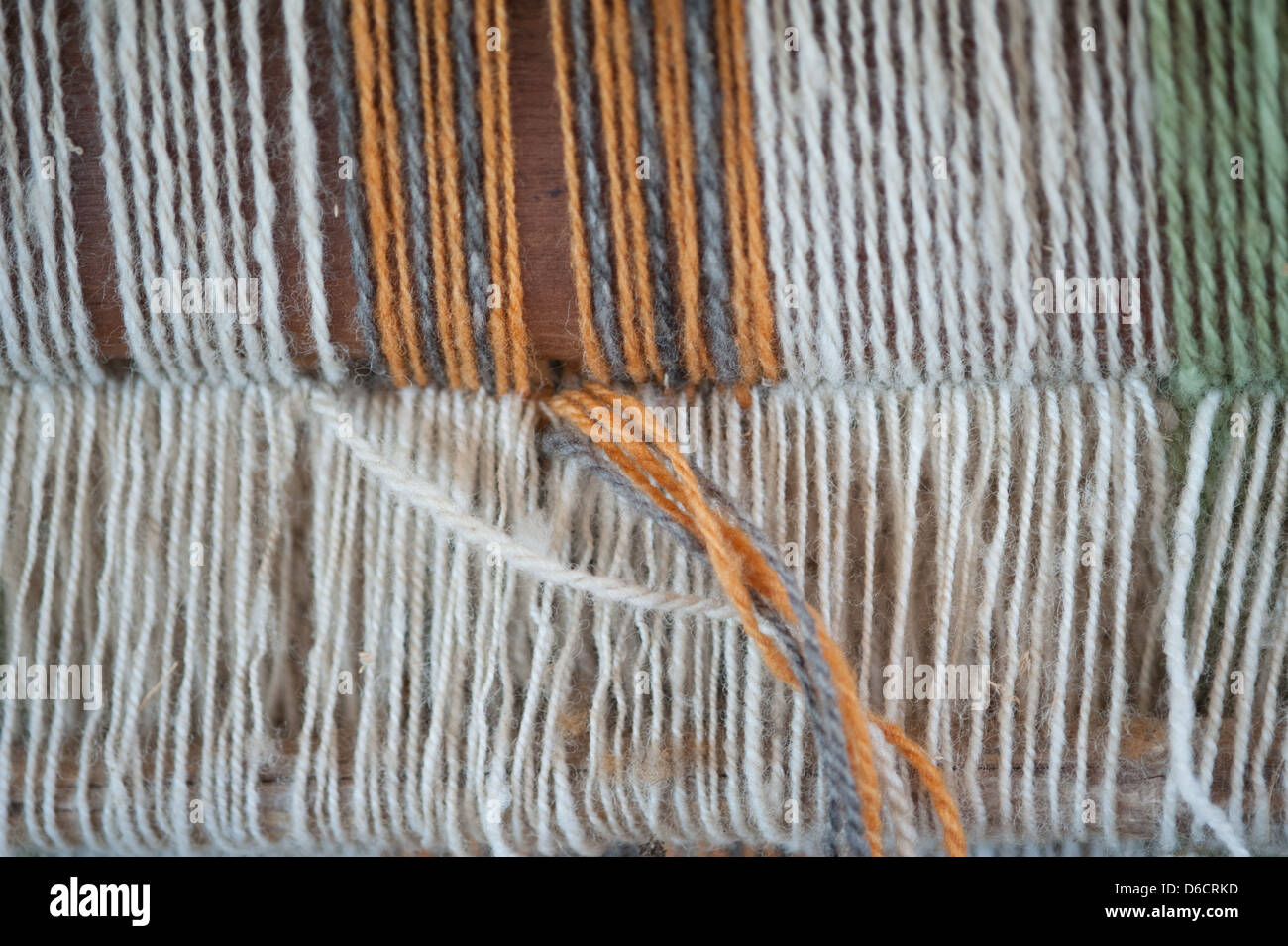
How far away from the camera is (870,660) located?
0.63 meters

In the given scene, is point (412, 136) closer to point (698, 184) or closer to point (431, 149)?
point (431, 149)

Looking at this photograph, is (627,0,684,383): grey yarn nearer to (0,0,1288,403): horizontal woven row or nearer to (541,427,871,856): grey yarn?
(0,0,1288,403): horizontal woven row

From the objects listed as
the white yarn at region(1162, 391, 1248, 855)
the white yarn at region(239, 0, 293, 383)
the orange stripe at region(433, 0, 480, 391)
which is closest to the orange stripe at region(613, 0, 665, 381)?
the orange stripe at region(433, 0, 480, 391)

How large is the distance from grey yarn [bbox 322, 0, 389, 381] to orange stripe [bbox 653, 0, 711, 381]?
186mm

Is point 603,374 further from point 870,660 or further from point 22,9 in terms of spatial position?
point 22,9

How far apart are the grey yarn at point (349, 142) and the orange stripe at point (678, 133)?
186mm

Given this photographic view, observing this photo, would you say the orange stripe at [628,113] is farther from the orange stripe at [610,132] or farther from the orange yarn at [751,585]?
the orange yarn at [751,585]

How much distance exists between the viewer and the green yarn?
1.93 feet

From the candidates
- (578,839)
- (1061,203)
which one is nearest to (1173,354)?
(1061,203)

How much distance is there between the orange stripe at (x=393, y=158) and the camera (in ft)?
1.99

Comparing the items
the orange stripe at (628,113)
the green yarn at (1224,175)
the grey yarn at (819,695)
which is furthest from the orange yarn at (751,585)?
the green yarn at (1224,175)

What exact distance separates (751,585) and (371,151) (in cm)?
34

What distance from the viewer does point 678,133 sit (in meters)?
0.60
